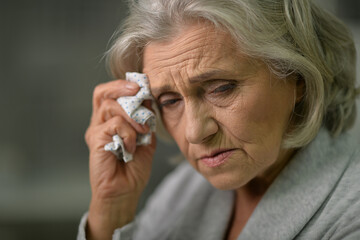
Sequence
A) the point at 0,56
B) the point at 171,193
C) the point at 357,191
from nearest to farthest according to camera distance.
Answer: the point at 357,191, the point at 171,193, the point at 0,56

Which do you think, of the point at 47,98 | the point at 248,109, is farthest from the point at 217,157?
the point at 47,98

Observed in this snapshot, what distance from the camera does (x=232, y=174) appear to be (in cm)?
118

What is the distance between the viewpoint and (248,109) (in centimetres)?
109

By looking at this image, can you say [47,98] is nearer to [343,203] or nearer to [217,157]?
[217,157]

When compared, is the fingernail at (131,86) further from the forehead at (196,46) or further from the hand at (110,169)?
the forehead at (196,46)

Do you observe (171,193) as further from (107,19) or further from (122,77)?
(107,19)

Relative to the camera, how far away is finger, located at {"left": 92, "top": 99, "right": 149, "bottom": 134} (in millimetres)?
1362

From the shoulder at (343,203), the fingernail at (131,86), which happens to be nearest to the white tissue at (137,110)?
the fingernail at (131,86)

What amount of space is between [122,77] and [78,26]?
1443 millimetres

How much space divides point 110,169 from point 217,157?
453mm

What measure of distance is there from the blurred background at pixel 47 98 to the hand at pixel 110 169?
4.26 feet

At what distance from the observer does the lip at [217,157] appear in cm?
117

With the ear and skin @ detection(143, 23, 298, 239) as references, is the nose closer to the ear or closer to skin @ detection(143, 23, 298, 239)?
skin @ detection(143, 23, 298, 239)

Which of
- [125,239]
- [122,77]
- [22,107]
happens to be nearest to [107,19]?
[22,107]
